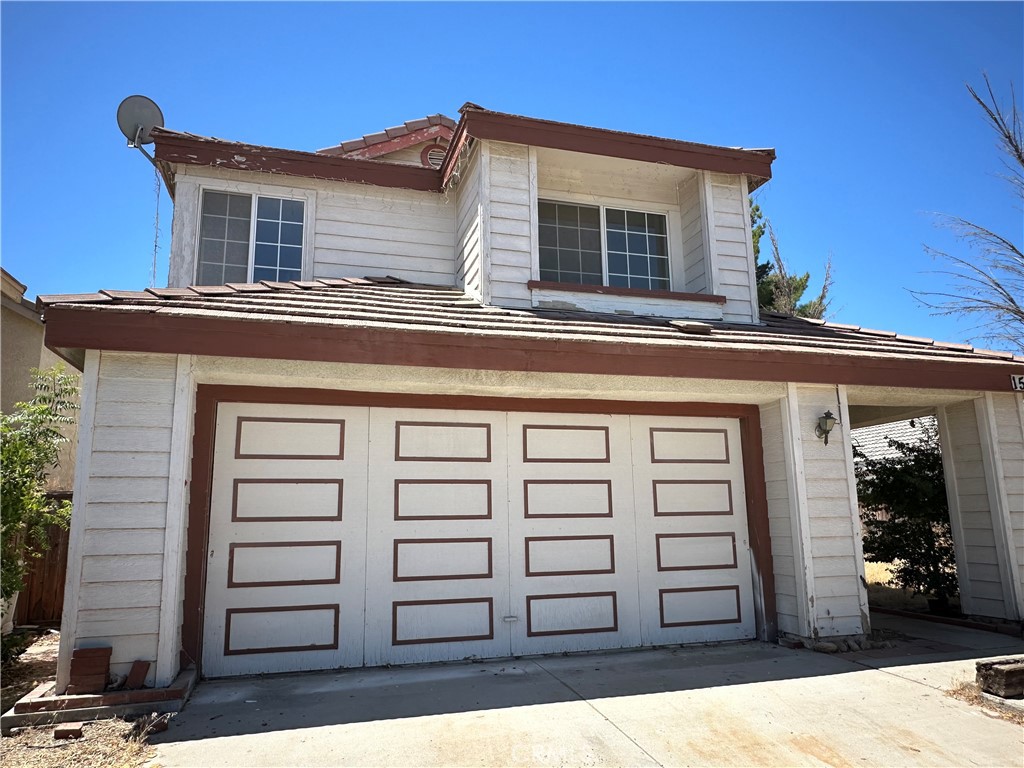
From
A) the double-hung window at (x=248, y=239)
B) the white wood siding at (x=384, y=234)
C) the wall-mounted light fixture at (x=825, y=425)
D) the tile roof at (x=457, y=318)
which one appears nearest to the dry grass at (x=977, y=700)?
the wall-mounted light fixture at (x=825, y=425)

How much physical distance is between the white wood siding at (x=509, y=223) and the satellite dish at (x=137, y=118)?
4522 mm

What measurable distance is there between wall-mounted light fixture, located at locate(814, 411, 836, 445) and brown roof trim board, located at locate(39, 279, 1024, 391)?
379 millimetres

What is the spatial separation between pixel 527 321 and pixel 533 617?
9.53ft

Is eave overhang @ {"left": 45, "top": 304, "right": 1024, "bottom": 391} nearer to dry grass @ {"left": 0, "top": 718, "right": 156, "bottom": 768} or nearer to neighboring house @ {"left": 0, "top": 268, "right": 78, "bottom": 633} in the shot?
dry grass @ {"left": 0, "top": 718, "right": 156, "bottom": 768}

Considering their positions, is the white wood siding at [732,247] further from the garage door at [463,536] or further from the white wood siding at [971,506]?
the white wood siding at [971,506]

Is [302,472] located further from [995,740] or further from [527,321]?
[995,740]

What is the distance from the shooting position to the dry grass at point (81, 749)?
3916 millimetres

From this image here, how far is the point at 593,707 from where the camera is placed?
4.82 metres

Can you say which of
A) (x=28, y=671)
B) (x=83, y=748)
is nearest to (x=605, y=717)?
(x=83, y=748)

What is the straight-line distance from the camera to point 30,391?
11.7 m

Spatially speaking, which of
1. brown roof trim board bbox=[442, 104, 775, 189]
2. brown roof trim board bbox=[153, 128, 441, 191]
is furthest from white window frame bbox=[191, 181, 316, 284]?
brown roof trim board bbox=[442, 104, 775, 189]

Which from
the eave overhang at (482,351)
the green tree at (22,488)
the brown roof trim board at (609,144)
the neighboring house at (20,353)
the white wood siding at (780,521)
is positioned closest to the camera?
the eave overhang at (482,351)

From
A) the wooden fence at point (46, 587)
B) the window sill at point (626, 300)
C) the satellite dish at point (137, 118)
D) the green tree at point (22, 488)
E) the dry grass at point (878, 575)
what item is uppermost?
the satellite dish at point (137, 118)

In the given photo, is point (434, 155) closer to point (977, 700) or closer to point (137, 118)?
point (137, 118)
